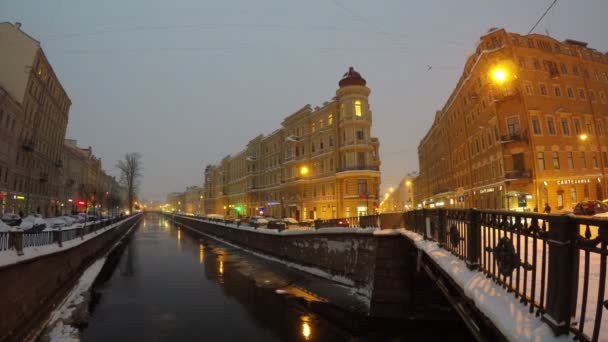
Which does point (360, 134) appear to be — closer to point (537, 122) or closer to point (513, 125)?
point (513, 125)

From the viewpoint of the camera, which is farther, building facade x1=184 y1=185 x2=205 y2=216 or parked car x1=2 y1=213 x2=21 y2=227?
building facade x1=184 y1=185 x2=205 y2=216

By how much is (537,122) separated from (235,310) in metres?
33.0

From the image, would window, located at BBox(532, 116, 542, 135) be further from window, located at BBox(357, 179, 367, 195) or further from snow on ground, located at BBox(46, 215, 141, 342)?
snow on ground, located at BBox(46, 215, 141, 342)

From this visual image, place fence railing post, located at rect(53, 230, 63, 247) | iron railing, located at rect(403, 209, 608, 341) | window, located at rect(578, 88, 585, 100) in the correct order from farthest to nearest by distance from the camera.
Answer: window, located at rect(578, 88, 585, 100)
fence railing post, located at rect(53, 230, 63, 247)
iron railing, located at rect(403, 209, 608, 341)

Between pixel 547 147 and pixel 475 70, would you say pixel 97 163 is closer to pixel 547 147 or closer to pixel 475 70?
pixel 475 70

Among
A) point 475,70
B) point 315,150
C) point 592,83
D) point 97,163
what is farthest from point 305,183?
point 97,163

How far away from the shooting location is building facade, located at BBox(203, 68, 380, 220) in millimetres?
42344

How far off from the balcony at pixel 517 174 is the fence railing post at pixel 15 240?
3583 centimetres

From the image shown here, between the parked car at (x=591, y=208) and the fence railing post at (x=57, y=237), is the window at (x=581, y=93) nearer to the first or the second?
the parked car at (x=591, y=208)

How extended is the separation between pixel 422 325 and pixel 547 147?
93.1ft

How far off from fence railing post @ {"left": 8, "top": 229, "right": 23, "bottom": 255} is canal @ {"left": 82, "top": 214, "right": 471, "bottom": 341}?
12.8 feet

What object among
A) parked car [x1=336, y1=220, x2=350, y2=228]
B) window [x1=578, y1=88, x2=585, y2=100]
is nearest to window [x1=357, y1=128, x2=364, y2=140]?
parked car [x1=336, y1=220, x2=350, y2=228]

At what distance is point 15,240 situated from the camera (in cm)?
1129

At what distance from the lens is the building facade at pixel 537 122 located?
104ft
